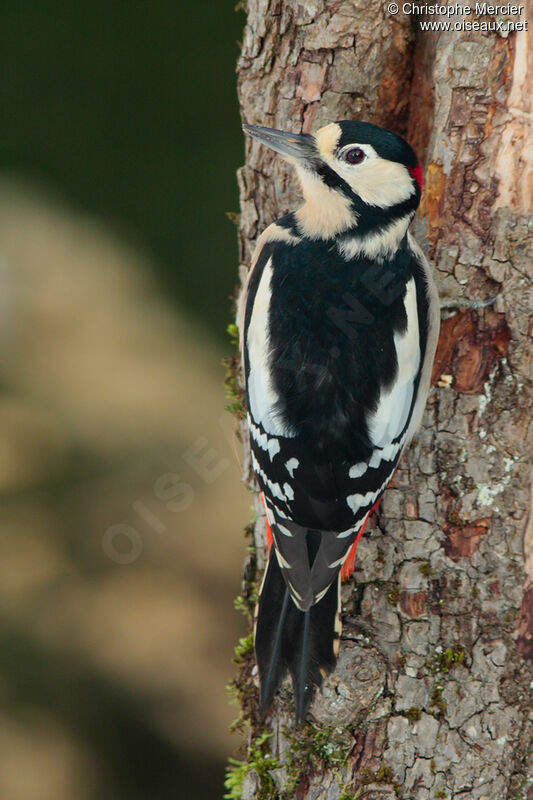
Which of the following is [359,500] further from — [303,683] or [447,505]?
[303,683]

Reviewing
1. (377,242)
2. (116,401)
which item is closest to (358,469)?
(377,242)

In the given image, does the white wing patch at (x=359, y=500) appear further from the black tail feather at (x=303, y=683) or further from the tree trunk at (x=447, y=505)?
the black tail feather at (x=303, y=683)

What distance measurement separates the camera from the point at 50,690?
10.9 ft

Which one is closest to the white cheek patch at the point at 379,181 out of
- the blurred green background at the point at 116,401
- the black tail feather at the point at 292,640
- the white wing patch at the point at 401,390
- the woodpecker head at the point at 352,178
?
the woodpecker head at the point at 352,178

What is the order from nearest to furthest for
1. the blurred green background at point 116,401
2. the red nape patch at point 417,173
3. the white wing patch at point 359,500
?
the white wing patch at point 359,500
the red nape patch at point 417,173
the blurred green background at point 116,401

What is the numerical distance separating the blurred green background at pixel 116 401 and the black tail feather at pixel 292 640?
1342 mm

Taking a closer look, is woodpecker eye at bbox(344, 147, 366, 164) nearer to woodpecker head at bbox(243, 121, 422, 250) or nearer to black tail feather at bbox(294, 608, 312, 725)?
woodpecker head at bbox(243, 121, 422, 250)

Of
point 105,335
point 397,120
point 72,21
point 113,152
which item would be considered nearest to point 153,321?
point 105,335

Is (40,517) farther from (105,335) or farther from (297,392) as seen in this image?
(297,392)

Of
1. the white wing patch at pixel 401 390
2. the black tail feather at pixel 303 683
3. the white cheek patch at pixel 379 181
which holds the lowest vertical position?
the black tail feather at pixel 303 683

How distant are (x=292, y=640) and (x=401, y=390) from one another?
2.17 ft

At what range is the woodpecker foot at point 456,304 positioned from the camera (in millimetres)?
2027

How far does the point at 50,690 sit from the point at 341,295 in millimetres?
2200

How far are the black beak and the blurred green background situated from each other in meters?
1.32
